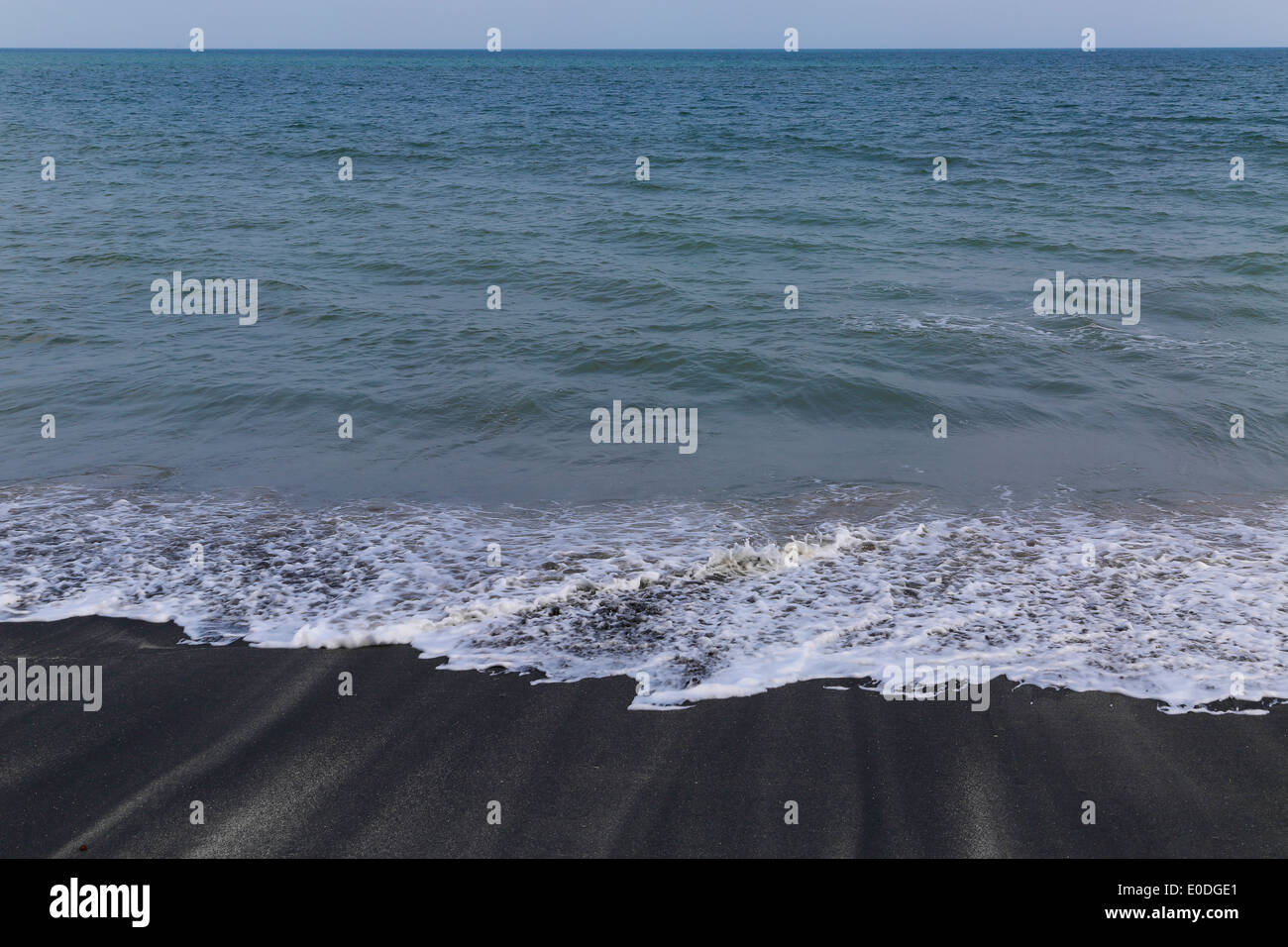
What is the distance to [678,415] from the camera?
10.9m

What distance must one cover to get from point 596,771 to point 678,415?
660 cm

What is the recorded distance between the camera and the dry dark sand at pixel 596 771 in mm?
4242

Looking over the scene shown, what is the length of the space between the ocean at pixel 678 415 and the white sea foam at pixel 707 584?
0.04 m

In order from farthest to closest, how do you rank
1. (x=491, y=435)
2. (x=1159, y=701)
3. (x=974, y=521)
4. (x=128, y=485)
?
(x=491, y=435), (x=128, y=485), (x=974, y=521), (x=1159, y=701)

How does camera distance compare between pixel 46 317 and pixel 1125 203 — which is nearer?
pixel 46 317

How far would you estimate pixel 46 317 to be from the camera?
14.2 m

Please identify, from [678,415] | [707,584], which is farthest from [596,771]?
[678,415]

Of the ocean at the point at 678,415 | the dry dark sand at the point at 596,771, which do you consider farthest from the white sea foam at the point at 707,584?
the dry dark sand at the point at 596,771

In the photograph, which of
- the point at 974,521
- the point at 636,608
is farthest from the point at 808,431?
the point at 636,608

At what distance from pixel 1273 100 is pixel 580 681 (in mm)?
53711

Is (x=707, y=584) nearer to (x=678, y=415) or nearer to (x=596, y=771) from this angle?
(x=596, y=771)

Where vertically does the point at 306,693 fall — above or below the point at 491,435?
below
